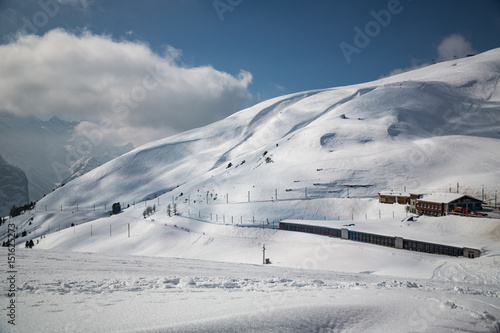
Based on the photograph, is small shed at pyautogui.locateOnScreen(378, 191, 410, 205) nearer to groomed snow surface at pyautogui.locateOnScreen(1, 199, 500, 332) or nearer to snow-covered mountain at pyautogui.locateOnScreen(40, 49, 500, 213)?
snow-covered mountain at pyautogui.locateOnScreen(40, 49, 500, 213)

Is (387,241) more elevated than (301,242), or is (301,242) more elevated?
(387,241)

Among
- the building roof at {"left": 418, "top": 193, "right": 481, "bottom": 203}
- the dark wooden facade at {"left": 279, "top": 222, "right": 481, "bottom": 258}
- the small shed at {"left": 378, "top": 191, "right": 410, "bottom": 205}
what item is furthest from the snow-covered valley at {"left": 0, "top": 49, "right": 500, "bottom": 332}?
the building roof at {"left": 418, "top": 193, "right": 481, "bottom": 203}

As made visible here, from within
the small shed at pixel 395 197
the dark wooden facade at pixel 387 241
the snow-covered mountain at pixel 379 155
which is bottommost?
the dark wooden facade at pixel 387 241

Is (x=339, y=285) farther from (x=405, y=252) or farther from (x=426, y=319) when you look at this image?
(x=405, y=252)

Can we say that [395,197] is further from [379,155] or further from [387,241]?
[379,155]

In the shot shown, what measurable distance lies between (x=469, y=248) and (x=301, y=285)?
3766cm

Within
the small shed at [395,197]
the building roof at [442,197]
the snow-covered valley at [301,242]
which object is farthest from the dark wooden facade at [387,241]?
the small shed at [395,197]

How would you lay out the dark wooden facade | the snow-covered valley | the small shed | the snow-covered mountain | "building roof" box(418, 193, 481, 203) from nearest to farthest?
the snow-covered valley < the dark wooden facade < "building roof" box(418, 193, 481, 203) < the small shed < the snow-covered mountain

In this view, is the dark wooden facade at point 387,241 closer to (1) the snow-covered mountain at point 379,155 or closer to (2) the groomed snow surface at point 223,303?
(1) the snow-covered mountain at point 379,155

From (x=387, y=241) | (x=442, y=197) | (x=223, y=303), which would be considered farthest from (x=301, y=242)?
(x=223, y=303)

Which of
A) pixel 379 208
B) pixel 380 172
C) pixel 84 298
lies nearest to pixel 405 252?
pixel 379 208

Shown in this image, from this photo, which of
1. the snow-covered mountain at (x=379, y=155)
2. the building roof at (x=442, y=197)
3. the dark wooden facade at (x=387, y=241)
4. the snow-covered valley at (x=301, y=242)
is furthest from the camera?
the snow-covered mountain at (x=379, y=155)

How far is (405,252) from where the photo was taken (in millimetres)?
41375

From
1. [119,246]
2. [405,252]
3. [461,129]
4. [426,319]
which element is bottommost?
[119,246]
